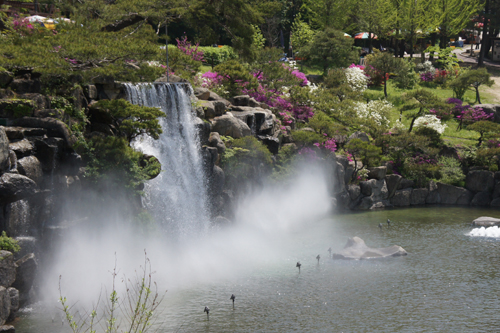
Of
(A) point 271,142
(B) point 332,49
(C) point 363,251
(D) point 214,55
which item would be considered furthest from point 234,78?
(B) point 332,49

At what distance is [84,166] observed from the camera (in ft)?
64.3

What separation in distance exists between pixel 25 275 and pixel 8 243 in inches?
52.7

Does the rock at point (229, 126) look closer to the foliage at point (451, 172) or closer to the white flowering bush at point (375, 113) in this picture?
the white flowering bush at point (375, 113)

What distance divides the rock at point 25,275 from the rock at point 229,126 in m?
13.5

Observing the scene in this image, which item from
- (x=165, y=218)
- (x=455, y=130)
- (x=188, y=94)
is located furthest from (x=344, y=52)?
(x=165, y=218)

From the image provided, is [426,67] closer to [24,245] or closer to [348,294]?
[348,294]

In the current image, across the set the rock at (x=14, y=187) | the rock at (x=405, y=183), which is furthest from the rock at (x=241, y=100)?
the rock at (x=14, y=187)

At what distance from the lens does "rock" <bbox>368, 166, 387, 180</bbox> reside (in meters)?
34.2

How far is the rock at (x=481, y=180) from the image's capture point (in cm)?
3522

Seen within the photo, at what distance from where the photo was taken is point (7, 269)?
604 inches

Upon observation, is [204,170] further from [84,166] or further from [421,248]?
[421,248]

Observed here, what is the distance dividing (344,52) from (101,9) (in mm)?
31783

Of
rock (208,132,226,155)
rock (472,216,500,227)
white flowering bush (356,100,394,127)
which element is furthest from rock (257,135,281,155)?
rock (472,216,500,227)

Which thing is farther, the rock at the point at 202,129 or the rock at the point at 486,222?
the rock at the point at 486,222
